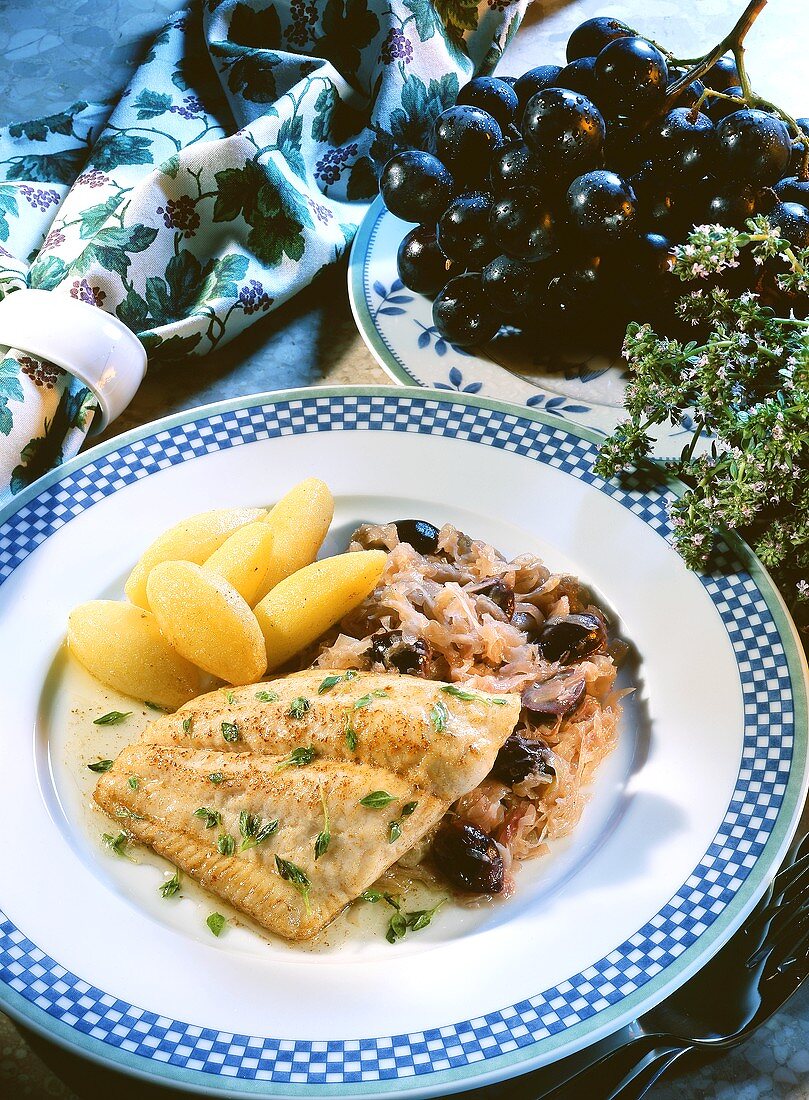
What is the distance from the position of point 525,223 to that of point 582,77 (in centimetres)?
45

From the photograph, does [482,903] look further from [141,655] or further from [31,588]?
[31,588]

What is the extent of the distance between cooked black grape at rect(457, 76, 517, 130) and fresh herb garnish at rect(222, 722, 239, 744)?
1832mm

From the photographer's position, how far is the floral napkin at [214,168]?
3.12 meters

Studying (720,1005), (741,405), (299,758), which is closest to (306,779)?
(299,758)

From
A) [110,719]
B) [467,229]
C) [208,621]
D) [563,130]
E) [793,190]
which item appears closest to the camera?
[208,621]

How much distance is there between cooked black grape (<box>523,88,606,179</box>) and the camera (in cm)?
259

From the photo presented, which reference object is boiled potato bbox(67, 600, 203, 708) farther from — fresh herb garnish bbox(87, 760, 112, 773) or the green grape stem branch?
the green grape stem branch

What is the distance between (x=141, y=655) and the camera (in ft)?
7.55

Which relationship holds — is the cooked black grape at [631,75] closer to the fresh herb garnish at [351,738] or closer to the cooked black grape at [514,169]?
the cooked black grape at [514,169]

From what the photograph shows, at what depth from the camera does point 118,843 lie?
6.91 feet

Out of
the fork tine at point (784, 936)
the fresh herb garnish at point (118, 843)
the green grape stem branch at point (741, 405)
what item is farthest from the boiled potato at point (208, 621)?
the fork tine at point (784, 936)

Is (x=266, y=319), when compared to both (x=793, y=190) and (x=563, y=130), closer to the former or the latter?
(x=563, y=130)

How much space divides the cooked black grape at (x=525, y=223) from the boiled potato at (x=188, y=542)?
3.12ft

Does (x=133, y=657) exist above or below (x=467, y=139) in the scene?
below
